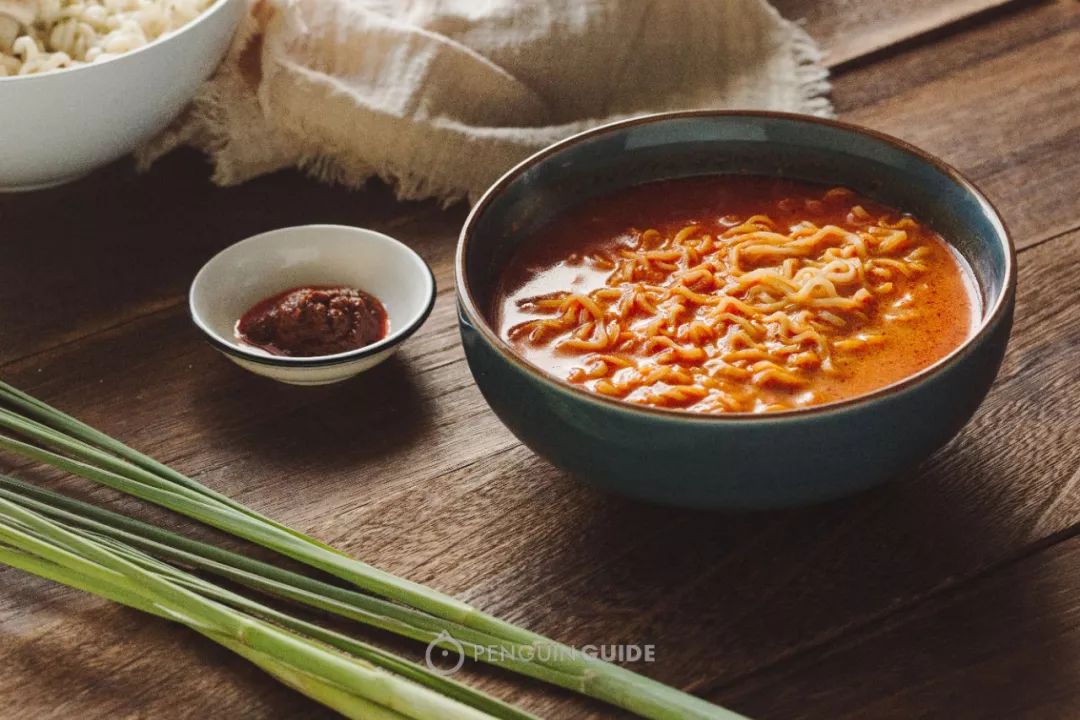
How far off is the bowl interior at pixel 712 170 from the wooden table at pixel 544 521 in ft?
0.76

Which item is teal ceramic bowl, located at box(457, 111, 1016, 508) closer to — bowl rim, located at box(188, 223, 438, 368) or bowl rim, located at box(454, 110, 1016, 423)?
bowl rim, located at box(454, 110, 1016, 423)

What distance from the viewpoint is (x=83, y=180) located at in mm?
2266

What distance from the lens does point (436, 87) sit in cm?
219

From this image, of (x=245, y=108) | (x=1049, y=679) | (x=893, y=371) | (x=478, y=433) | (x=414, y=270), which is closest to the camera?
(x=1049, y=679)

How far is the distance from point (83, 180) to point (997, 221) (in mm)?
1581

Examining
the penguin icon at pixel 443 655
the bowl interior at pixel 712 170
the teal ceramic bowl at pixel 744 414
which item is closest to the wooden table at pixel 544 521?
the penguin icon at pixel 443 655

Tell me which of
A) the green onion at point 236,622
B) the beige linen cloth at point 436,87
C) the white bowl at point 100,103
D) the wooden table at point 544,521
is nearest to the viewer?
the green onion at point 236,622

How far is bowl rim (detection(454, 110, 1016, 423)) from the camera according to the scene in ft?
4.03

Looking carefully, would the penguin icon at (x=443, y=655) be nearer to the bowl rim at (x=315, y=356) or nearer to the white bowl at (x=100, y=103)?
the bowl rim at (x=315, y=356)

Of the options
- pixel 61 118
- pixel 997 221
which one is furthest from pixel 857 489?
pixel 61 118

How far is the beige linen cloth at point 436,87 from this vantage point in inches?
85.7

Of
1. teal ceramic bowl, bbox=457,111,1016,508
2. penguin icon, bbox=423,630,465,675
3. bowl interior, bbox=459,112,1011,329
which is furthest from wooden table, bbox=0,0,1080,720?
bowl interior, bbox=459,112,1011,329

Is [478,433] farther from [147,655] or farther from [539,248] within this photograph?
[147,655]

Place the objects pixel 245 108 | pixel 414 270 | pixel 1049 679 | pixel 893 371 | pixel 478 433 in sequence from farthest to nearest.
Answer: pixel 245 108 → pixel 414 270 → pixel 478 433 → pixel 893 371 → pixel 1049 679
